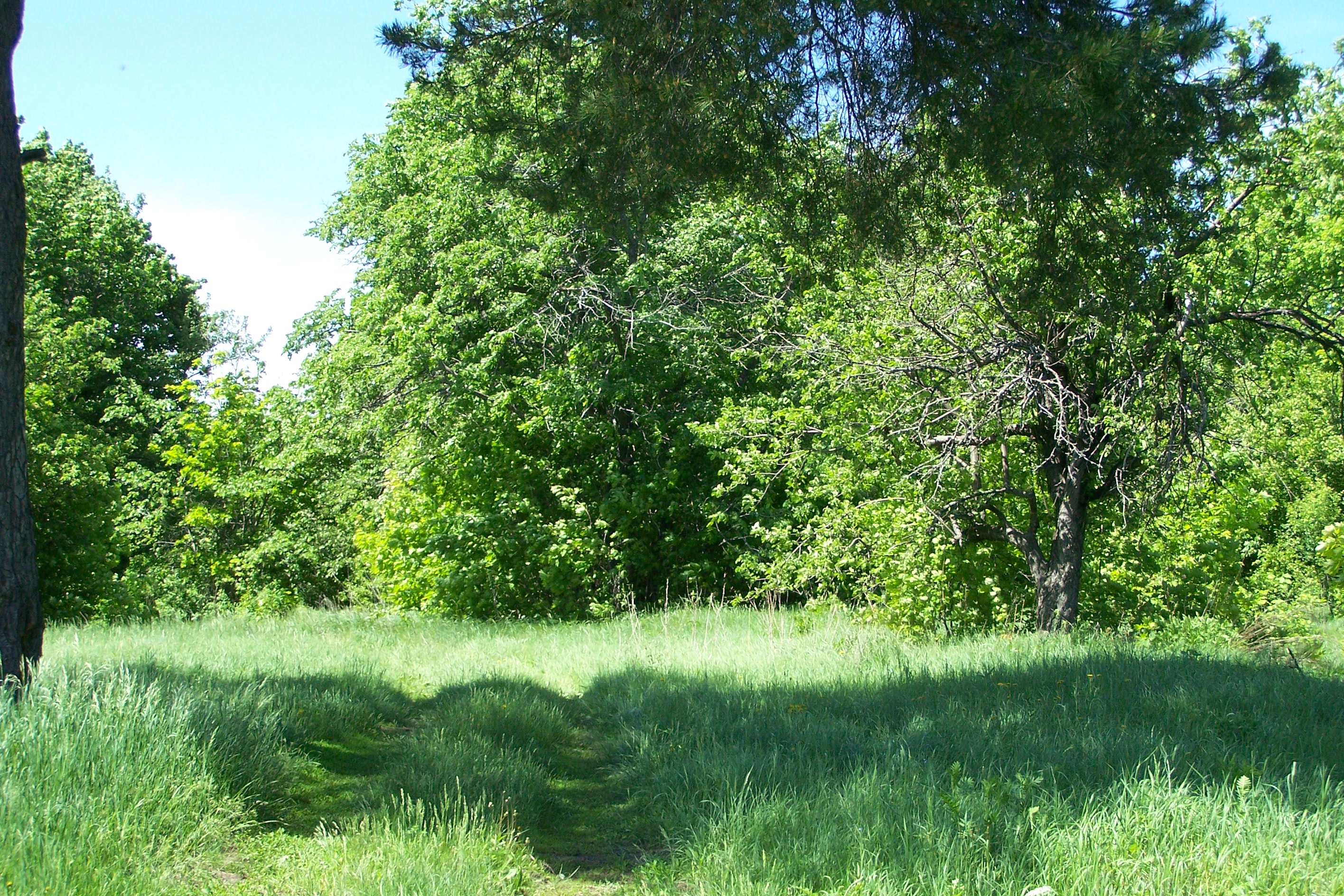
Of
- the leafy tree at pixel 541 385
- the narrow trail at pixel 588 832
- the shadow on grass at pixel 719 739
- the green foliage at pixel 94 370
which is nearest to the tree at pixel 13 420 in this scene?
the shadow on grass at pixel 719 739

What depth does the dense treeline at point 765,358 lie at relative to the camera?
671cm

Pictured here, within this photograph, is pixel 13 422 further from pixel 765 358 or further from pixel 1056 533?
pixel 765 358

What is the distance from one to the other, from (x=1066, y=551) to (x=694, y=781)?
6952 millimetres

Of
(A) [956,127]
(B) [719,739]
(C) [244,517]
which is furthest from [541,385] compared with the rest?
(C) [244,517]

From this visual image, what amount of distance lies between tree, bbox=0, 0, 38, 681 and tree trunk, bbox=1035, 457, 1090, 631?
955cm

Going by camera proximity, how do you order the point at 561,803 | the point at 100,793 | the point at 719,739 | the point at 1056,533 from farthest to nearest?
the point at 1056,533, the point at 719,739, the point at 561,803, the point at 100,793

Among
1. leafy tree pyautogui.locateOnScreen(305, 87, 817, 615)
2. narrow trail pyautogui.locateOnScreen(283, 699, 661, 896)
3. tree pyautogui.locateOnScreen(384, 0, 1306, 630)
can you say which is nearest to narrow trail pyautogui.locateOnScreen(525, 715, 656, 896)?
narrow trail pyautogui.locateOnScreen(283, 699, 661, 896)

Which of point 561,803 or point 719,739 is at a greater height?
point 719,739

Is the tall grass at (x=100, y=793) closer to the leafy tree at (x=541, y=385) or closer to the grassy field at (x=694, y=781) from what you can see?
the grassy field at (x=694, y=781)

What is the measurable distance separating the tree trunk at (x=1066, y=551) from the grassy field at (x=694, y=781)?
2.13 metres

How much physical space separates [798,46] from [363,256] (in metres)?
19.6

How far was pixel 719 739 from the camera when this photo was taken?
6.19 m

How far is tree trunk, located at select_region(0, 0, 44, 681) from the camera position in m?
5.68

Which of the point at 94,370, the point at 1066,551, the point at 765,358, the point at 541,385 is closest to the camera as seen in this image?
the point at 1066,551
